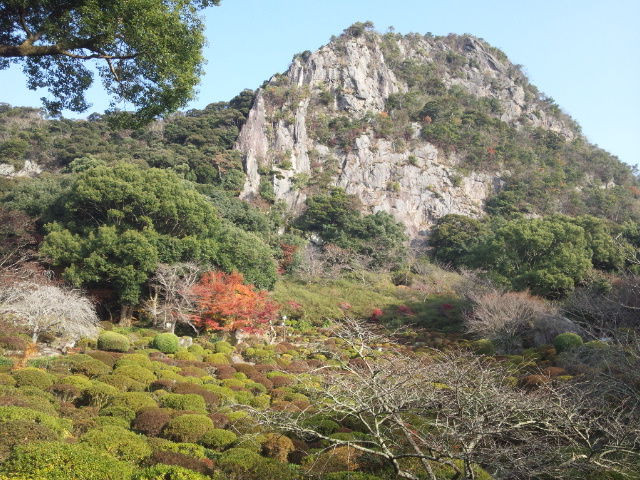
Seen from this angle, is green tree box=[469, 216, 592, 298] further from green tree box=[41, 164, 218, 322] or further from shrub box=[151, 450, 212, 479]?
shrub box=[151, 450, 212, 479]

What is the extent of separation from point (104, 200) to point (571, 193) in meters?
50.7

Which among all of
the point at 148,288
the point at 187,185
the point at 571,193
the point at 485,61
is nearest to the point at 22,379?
the point at 148,288

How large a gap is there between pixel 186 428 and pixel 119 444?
5.38 ft

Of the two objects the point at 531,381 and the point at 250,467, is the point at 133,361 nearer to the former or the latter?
the point at 250,467

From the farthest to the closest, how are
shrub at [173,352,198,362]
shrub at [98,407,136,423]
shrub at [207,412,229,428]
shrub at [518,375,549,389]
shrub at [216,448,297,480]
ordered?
shrub at [173,352,198,362] → shrub at [518,375,549,389] → shrub at [207,412,229,428] → shrub at [98,407,136,423] → shrub at [216,448,297,480]

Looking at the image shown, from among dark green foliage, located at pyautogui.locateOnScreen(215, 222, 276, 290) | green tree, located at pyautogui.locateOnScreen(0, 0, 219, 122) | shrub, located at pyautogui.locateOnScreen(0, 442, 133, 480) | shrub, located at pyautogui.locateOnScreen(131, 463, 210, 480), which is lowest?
shrub, located at pyautogui.locateOnScreen(131, 463, 210, 480)

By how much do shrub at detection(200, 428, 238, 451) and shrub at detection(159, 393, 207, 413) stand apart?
1660 millimetres

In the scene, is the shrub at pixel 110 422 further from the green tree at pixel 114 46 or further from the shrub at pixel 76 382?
the green tree at pixel 114 46

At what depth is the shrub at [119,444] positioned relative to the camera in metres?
6.46

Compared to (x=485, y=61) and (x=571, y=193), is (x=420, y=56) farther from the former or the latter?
(x=571, y=193)

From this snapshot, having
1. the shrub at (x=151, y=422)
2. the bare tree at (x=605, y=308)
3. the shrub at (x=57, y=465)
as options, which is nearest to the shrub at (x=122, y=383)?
the shrub at (x=151, y=422)

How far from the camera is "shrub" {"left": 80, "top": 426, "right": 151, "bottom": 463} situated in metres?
6.46

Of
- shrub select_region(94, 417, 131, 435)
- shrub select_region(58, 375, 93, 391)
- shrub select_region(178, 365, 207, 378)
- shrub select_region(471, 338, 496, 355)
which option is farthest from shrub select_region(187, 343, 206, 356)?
shrub select_region(471, 338, 496, 355)

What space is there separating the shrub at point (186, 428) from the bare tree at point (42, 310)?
804 cm
